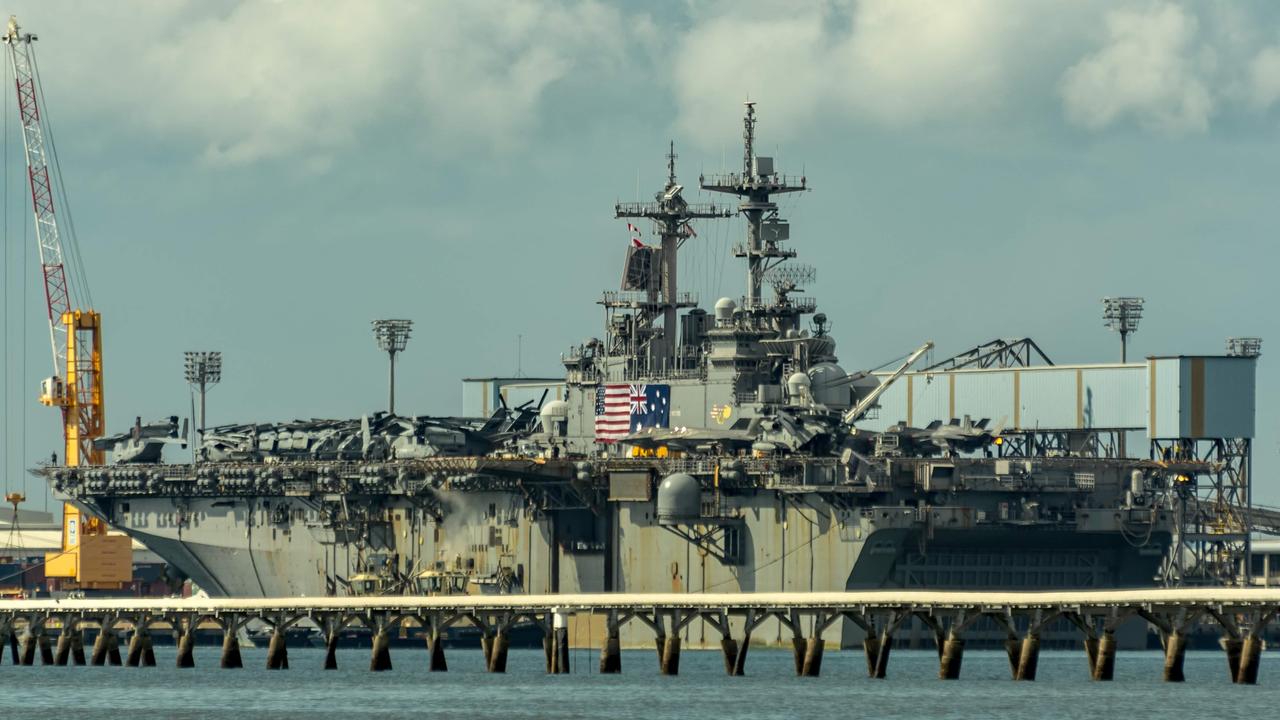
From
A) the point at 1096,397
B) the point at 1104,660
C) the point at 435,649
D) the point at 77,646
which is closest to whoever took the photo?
the point at 1104,660

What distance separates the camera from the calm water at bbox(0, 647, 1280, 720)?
6638 centimetres

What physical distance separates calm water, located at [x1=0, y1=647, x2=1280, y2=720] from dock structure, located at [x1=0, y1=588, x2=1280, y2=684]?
0.74 metres

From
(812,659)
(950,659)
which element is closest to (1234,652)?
(950,659)

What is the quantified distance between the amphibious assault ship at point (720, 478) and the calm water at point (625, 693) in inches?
360

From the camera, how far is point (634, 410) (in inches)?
4220

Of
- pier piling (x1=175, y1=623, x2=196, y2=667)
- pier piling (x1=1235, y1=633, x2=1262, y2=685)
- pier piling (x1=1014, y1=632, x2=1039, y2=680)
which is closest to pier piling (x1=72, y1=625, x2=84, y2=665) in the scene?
pier piling (x1=175, y1=623, x2=196, y2=667)

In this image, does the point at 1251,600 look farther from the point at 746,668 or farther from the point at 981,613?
the point at 746,668

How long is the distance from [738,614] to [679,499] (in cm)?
2409

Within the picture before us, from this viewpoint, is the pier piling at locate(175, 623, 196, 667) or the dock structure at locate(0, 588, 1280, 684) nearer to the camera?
the dock structure at locate(0, 588, 1280, 684)

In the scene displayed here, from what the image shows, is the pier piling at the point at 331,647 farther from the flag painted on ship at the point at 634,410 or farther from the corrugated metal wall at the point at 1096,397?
the corrugated metal wall at the point at 1096,397

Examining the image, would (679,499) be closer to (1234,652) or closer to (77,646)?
(77,646)

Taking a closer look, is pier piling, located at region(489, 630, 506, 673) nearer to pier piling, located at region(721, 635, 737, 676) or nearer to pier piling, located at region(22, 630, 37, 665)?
pier piling, located at region(721, 635, 737, 676)

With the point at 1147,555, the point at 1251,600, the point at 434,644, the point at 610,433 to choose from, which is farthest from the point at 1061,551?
the point at 1251,600

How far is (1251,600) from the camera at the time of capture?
6444 cm
